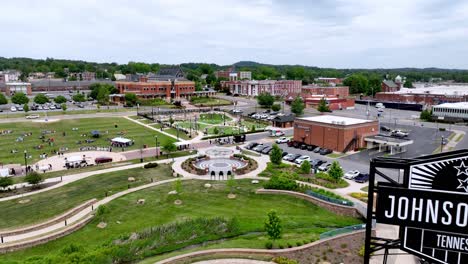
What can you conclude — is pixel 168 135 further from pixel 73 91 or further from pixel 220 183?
pixel 73 91

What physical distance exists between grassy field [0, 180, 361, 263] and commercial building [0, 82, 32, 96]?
13088 centimetres

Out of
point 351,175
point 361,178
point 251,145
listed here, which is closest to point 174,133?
point 251,145

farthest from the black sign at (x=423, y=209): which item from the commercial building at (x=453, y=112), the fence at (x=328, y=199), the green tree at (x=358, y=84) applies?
the green tree at (x=358, y=84)

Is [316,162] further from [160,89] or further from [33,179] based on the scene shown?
[160,89]

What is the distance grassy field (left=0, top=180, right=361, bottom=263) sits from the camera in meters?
26.2

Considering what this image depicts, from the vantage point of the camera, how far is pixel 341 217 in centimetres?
3181

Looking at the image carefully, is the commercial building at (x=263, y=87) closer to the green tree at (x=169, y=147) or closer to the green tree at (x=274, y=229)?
the green tree at (x=169, y=147)

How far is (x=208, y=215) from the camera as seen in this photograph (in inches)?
1234

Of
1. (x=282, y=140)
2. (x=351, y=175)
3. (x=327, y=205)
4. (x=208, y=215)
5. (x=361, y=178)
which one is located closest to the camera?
(x=208, y=215)

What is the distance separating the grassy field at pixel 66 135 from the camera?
183 ft

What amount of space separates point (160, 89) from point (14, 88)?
62.5 metres

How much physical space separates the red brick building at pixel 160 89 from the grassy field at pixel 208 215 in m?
91.2

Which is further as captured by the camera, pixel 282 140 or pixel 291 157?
pixel 282 140

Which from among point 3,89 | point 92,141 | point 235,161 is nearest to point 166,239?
point 235,161
